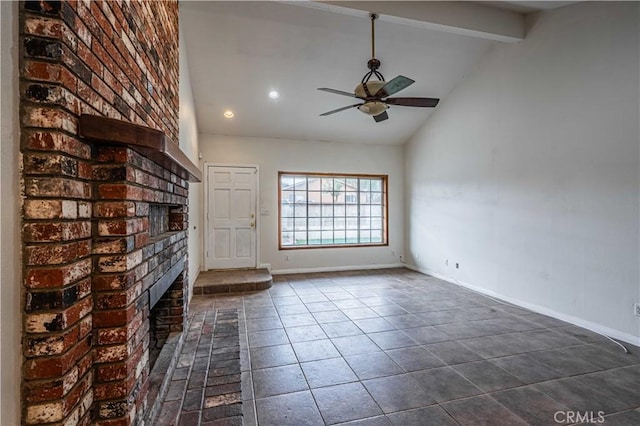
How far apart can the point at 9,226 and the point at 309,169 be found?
17.7 feet

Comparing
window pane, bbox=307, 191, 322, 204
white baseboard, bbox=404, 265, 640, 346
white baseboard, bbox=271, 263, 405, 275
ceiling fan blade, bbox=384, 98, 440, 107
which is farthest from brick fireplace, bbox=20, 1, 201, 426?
window pane, bbox=307, 191, 322, 204

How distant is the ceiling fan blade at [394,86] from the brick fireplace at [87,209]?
2.06 metres

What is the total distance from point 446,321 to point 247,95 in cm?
421

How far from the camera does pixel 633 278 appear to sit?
9.66ft

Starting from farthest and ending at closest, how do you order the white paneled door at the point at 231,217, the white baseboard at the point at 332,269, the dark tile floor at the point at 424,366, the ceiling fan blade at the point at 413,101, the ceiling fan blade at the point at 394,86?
the white baseboard at the point at 332,269, the white paneled door at the point at 231,217, the ceiling fan blade at the point at 413,101, the ceiling fan blade at the point at 394,86, the dark tile floor at the point at 424,366

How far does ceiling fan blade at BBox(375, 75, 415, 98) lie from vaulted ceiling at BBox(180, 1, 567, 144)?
0.94 meters

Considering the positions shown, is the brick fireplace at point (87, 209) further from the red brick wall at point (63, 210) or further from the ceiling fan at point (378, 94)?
the ceiling fan at point (378, 94)

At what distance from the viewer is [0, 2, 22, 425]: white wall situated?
0.93 metres

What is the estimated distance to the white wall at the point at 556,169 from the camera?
301 cm

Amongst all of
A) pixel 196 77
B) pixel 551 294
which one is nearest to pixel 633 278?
pixel 551 294

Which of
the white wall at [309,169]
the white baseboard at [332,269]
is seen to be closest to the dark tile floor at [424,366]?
the white baseboard at [332,269]

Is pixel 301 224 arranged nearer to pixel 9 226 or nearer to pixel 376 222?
pixel 376 222

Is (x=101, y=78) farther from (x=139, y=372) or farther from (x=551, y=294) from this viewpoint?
(x=551, y=294)

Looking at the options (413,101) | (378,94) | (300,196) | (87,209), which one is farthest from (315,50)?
(87,209)
